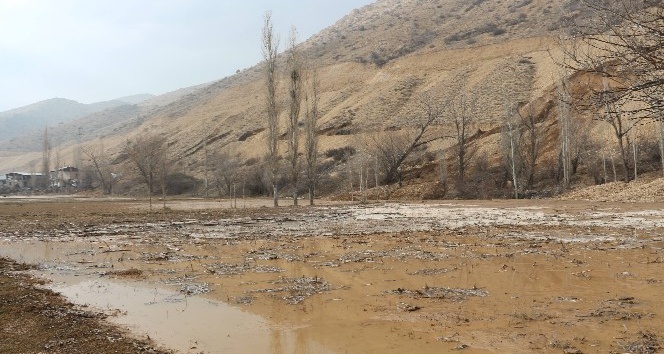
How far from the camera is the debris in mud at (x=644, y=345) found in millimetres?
5023

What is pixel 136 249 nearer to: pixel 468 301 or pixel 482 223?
pixel 468 301

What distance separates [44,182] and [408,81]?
246 feet

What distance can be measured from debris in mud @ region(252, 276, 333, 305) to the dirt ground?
33mm

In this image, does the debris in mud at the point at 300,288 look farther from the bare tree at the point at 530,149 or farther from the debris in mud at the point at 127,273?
the bare tree at the point at 530,149

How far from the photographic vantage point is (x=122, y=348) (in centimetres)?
554

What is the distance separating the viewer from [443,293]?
7984mm

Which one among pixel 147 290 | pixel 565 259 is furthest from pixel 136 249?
pixel 565 259

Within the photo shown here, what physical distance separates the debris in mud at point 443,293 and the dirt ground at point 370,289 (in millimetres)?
45

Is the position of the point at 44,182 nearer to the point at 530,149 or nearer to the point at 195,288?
the point at 530,149

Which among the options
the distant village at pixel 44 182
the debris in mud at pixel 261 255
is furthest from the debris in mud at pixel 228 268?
the distant village at pixel 44 182

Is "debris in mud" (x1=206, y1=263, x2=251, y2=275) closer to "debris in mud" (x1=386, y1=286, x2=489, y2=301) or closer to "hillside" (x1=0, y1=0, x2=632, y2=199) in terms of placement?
"debris in mud" (x1=386, y1=286, x2=489, y2=301)

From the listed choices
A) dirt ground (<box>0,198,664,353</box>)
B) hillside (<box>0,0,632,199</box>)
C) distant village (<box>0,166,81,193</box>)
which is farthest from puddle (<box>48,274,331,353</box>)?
distant village (<box>0,166,81,193</box>)

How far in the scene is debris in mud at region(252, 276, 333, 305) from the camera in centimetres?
807

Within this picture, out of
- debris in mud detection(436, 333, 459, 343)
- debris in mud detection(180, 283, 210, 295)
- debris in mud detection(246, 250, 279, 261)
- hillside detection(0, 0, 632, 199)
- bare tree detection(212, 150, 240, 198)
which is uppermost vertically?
hillside detection(0, 0, 632, 199)
